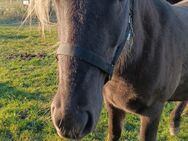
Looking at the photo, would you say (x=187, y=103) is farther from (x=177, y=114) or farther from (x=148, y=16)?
(x=148, y=16)

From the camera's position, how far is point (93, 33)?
6.75 feet

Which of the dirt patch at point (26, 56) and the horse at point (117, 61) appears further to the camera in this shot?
the dirt patch at point (26, 56)

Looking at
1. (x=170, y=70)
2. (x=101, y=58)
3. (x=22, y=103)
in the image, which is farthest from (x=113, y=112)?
(x=22, y=103)

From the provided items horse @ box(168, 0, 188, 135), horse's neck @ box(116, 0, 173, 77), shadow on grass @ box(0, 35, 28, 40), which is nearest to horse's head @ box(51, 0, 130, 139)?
horse's neck @ box(116, 0, 173, 77)

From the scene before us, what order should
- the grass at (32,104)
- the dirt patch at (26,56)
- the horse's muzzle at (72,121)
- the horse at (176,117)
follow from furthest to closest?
the dirt patch at (26,56), the horse at (176,117), the grass at (32,104), the horse's muzzle at (72,121)

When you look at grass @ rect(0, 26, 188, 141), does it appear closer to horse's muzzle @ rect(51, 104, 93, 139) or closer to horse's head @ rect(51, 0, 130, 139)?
horse's head @ rect(51, 0, 130, 139)

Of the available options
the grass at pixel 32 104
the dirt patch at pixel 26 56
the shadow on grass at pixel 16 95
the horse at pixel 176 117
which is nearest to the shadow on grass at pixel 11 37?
the grass at pixel 32 104

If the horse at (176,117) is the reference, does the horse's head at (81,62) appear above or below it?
above

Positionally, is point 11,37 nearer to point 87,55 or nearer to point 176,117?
point 176,117

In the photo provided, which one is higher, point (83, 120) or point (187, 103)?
point (83, 120)

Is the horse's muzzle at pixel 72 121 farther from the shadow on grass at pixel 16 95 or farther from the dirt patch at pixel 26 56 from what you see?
the dirt patch at pixel 26 56

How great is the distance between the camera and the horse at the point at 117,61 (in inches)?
79.3

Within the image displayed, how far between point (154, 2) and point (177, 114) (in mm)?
2044

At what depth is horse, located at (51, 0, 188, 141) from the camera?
2.01 metres
